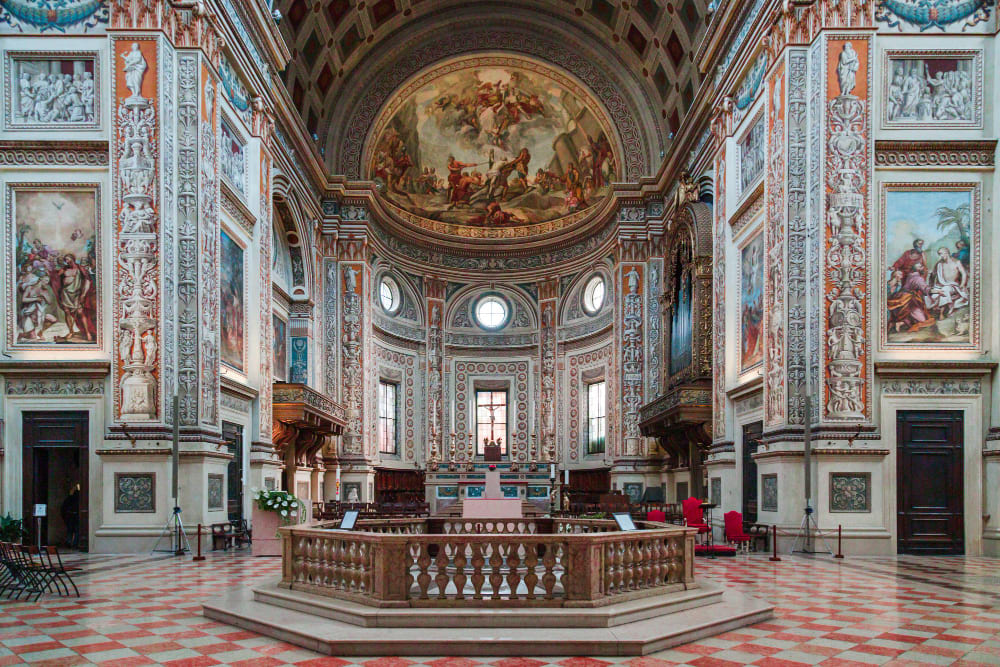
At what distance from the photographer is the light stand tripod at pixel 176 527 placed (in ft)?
51.0

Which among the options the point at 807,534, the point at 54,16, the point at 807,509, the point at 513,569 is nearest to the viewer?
the point at 513,569

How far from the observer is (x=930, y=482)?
647 inches

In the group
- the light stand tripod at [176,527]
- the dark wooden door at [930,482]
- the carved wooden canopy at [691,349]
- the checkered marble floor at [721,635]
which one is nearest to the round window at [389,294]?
the carved wooden canopy at [691,349]

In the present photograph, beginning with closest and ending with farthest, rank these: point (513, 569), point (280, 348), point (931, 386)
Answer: point (513, 569), point (931, 386), point (280, 348)

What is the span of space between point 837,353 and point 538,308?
21863 millimetres

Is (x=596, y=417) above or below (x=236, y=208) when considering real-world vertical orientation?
below

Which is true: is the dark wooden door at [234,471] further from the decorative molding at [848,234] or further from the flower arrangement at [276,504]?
the decorative molding at [848,234]

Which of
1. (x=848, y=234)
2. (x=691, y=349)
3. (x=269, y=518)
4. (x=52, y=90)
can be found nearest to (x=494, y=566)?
(x=269, y=518)

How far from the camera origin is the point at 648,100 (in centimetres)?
3180

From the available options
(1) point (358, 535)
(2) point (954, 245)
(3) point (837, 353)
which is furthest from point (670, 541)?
(2) point (954, 245)

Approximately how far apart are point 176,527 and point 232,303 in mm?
5731

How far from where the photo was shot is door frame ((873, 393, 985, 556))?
1620 centimetres

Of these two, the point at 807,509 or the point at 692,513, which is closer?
the point at 807,509

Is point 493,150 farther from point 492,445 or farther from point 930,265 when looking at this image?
point 930,265
